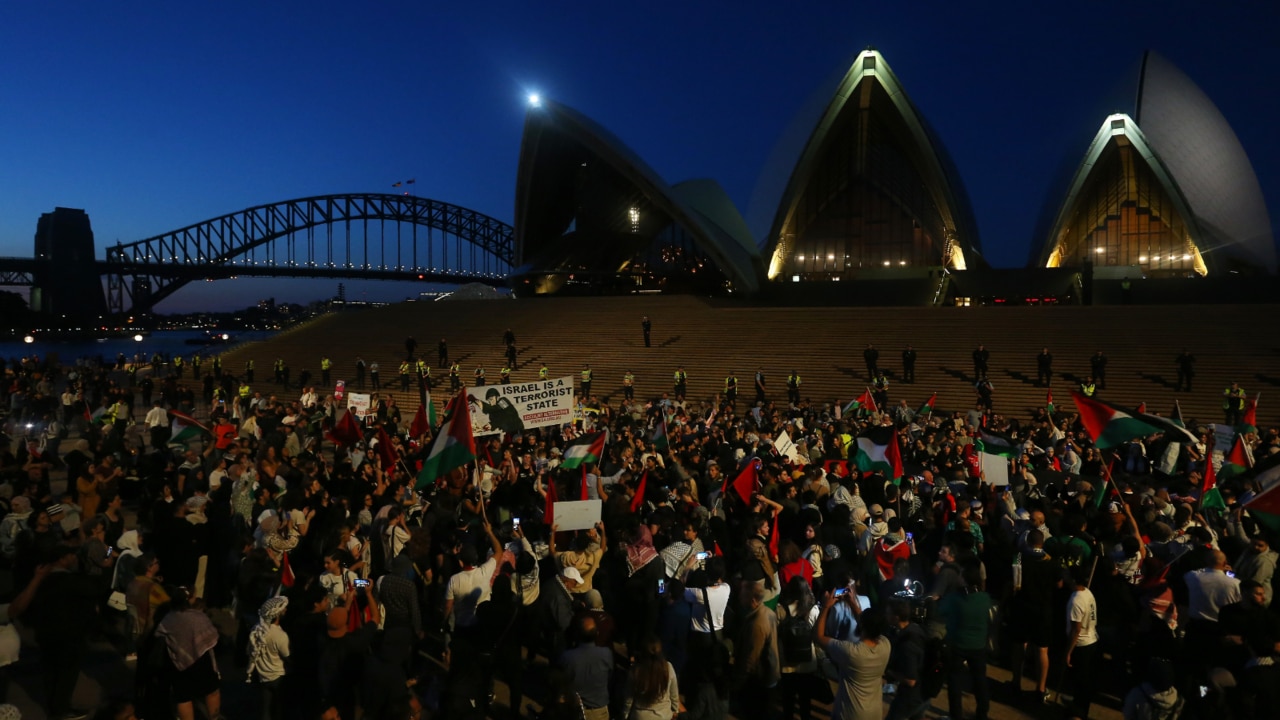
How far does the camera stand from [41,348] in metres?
64.9

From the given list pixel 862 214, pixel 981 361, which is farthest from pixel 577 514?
pixel 862 214

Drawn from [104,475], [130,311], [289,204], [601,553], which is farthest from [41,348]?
[601,553]

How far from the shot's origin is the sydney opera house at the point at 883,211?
→ 125ft

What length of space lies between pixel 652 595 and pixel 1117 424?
4919 mm

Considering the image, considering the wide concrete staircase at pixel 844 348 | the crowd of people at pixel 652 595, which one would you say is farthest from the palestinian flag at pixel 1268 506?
the wide concrete staircase at pixel 844 348

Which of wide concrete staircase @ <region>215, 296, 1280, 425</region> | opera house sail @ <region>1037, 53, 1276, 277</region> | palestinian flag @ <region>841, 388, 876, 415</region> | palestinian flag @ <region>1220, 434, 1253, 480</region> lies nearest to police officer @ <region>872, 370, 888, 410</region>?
wide concrete staircase @ <region>215, 296, 1280, 425</region>

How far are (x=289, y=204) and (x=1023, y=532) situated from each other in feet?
359

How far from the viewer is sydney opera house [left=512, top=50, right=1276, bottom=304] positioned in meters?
38.2

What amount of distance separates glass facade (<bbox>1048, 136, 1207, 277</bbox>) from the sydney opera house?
7 cm

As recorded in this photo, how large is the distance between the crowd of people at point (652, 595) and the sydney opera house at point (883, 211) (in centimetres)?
3297

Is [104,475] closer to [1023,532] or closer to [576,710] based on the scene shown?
[576,710]

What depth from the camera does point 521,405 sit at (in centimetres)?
1017

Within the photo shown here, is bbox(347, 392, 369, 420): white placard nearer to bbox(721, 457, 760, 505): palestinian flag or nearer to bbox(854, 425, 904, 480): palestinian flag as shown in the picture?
bbox(721, 457, 760, 505): palestinian flag

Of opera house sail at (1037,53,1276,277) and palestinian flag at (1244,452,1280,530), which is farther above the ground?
opera house sail at (1037,53,1276,277)
